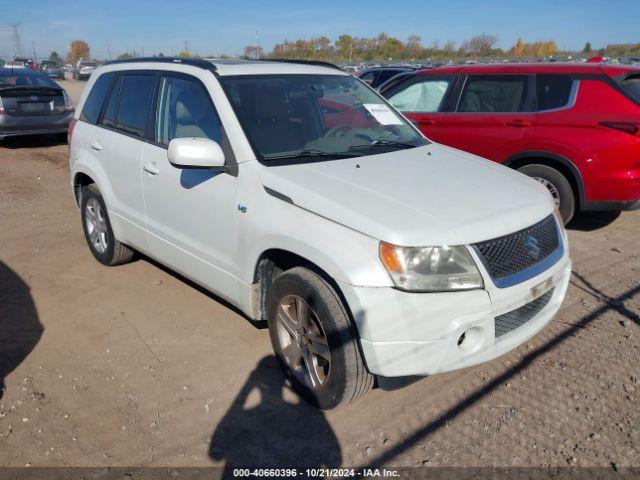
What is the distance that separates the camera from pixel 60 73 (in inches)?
1683

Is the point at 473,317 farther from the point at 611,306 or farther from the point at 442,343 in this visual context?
the point at 611,306

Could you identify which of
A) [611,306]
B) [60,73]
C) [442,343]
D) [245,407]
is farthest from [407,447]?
[60,73]

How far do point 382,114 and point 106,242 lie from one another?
2.76 meters

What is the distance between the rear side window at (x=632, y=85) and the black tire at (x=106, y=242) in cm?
519

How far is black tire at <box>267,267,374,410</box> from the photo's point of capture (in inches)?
110

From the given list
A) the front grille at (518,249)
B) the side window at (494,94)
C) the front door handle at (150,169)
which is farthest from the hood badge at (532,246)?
the side window at (494,94)

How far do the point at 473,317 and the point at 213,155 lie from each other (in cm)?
173

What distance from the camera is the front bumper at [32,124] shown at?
10.5 m

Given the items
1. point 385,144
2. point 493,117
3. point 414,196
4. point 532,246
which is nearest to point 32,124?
point 493,117

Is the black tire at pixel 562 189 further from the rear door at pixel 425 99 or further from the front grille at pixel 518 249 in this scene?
the front grille at pixel 518 249

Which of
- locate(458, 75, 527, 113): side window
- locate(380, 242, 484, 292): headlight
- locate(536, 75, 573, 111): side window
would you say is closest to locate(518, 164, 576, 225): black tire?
locate(536, 75, 573, 111): side window

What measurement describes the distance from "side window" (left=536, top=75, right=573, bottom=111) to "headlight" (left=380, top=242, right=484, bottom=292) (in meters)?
4.07

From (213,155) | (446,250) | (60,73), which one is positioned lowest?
(60,73)

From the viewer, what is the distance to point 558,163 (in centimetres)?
598
